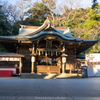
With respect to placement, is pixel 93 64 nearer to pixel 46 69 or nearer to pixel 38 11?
pixel 46 69

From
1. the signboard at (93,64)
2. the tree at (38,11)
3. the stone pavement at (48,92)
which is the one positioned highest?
the tree at (38,11)

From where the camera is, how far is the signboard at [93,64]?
16337mm

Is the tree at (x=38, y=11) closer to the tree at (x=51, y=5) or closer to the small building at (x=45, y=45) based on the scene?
the tree at (x=51, y=5)

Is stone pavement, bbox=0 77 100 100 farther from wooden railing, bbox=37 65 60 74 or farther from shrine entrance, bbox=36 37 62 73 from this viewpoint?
wooden railing, bbox=37 65 60 74

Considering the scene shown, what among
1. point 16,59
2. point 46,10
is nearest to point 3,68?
point 16,59

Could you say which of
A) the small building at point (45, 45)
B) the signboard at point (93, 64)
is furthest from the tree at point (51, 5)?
the signboard at point (93, 64)

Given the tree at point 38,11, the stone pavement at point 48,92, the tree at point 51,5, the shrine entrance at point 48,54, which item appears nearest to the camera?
the stone pavement at point 48,92

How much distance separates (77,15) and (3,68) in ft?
96.7

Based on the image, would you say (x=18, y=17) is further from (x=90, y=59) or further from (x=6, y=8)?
(x=90, y=59)

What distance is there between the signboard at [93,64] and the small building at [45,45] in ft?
5.97

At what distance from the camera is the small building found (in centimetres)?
1538

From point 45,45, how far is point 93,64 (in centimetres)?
646

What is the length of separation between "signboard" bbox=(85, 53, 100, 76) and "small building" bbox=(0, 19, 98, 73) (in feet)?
5.97

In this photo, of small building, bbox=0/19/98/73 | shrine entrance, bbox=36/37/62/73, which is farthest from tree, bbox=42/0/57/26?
shrine entrance, bbox=36/37/62/73
